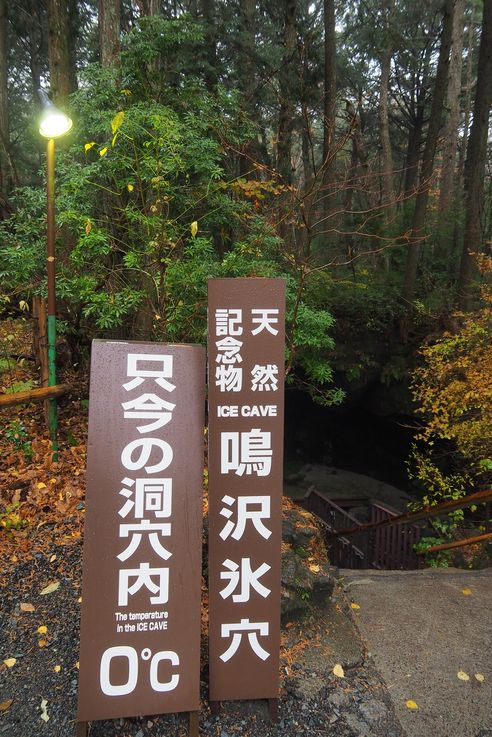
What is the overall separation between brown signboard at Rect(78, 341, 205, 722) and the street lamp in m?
2.93

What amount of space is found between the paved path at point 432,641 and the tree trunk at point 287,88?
27.0 ft

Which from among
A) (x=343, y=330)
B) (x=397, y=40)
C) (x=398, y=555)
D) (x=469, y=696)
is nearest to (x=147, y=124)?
(x=469, y=696)

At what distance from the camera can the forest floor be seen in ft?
8.99

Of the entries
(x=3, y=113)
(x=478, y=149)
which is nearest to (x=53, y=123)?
(x=478, y=149)

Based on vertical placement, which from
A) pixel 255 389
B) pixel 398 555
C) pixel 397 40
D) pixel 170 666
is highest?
pixel 397 40

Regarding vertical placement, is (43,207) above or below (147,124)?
below

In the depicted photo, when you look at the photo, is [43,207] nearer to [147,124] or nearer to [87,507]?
[147,124]

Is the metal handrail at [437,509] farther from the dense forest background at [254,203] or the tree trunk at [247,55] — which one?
the tree trunk at [247,55]

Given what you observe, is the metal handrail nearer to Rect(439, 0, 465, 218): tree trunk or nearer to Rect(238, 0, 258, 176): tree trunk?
Rect(238, 0, 258, 176): tree trunk

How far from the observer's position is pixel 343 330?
40.1 ft

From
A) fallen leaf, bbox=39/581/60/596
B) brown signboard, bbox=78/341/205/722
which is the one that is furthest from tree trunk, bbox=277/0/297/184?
fallen leaf, bbox=39/581/60/596

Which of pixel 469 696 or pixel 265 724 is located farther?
pixel 469 696

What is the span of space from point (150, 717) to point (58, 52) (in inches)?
337

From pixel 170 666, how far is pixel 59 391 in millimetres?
3477
